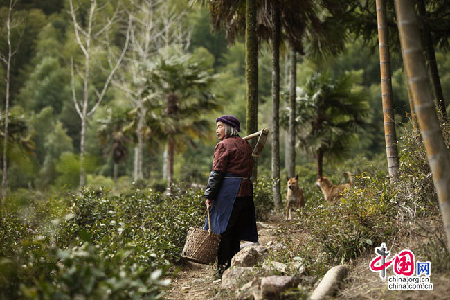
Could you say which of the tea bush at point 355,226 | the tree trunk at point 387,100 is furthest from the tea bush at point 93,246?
the tree trunk at point 387,100

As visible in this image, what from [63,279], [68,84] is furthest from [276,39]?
[68,84]

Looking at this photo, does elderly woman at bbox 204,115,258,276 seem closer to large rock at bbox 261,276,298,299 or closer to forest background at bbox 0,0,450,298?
forest background at bbox 0,0,450,298

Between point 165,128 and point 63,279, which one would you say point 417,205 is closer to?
point 63,279

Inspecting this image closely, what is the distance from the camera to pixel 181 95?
2022 centimetres

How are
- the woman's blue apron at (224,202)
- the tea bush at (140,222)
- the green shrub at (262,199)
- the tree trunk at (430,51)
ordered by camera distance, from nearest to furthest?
the tea bush at (140,222) < the woman's blue apron at (224,202) < the green shrub at (262,199) < the tree trunk at (430,51)

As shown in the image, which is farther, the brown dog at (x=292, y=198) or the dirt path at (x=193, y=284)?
the brown dog at (x=292, y=198)

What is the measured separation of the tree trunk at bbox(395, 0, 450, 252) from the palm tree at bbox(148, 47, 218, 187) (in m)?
16.6

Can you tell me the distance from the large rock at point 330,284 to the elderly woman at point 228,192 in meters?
1.51

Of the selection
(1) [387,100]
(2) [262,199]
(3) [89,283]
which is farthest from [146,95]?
(3) [89,283]

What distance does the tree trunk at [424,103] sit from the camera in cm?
349

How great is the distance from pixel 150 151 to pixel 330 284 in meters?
20.8

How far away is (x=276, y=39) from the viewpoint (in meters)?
11.0

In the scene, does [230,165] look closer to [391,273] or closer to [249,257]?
[249,257]

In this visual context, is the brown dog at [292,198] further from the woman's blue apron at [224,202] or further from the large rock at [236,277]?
the large rock at [236,277]
